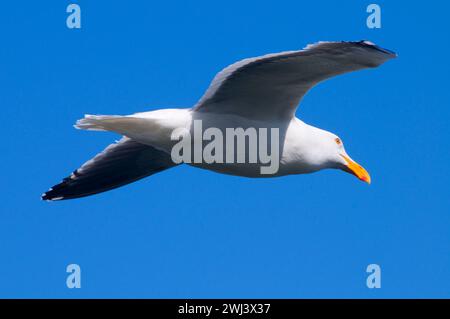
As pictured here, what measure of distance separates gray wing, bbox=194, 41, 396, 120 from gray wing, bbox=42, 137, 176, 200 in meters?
1.35

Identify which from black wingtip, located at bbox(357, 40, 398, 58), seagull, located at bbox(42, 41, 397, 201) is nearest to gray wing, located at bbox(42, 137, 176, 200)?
seagull, located at bbox(42, 41, 397, 201)

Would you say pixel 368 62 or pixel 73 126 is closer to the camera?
pixel 368 62

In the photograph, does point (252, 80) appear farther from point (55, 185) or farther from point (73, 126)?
point (55, 185)

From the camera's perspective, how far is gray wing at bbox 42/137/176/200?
925 centimetres

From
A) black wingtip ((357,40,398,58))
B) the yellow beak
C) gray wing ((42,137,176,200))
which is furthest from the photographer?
gray wing ((42,137,176,200))

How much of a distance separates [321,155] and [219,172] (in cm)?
81

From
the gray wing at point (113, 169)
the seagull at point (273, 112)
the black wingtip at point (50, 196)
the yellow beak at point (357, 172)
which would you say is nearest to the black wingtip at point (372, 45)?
the seagull at point (273, 112)

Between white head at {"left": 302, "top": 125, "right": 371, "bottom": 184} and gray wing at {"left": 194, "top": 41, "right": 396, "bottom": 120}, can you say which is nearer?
gray wing at {"left": 194, "top": 41, "right": 396, "bottom": 120}

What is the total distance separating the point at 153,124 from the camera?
789cm

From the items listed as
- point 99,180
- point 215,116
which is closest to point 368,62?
point 215,116

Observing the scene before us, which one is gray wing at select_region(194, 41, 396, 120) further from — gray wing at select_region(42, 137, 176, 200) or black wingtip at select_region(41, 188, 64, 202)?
black wingtip at select_region(41, 188, 64, 202)

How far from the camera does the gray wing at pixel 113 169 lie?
9.25 metres

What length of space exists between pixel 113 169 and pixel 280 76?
7.27 ft

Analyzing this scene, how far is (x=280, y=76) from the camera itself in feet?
25.4
